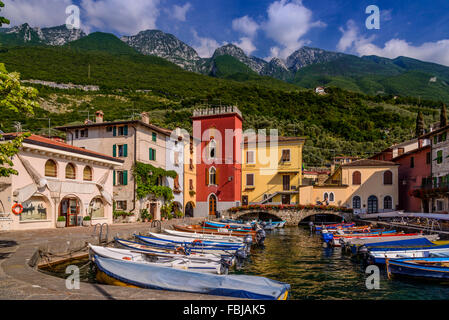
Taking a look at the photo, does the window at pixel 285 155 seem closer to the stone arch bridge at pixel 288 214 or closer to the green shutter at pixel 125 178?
the stone arch bridge at pixel 288 214

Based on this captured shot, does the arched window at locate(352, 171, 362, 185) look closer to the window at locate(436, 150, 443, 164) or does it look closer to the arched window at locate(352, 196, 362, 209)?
the arched window at locate(352, 196, 362, 209)

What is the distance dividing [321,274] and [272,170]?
25.4 m

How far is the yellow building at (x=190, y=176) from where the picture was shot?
3706 cm

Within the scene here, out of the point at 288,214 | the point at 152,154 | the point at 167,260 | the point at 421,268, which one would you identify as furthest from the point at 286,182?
the point at 167,260

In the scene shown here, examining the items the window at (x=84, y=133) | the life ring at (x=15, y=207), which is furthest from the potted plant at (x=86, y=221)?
the window at (x=84, y=133)

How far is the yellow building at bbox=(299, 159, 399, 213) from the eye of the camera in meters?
36.8

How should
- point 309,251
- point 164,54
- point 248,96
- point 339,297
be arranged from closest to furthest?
point 339,297, point 309,251, point 248,96, point 164,54

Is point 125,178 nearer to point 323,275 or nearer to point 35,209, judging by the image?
point 35,209

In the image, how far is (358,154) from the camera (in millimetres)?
64438

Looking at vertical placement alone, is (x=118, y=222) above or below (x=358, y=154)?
below

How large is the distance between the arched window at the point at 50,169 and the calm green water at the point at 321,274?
7.89 metres
